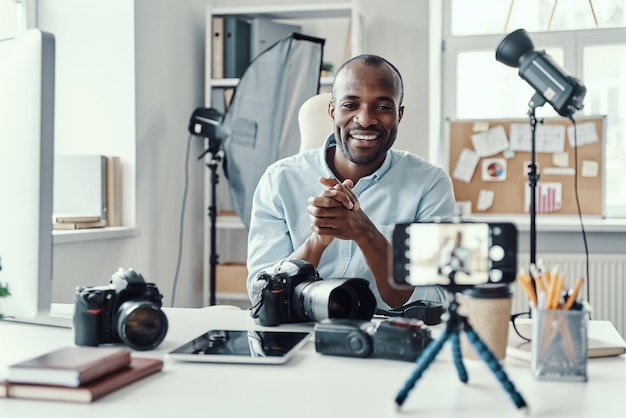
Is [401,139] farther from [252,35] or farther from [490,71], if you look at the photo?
[252,35]

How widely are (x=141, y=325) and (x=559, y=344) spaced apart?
575 mm

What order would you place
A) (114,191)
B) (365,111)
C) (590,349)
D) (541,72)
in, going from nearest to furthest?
(590,349) → (541,72) → (365,111) → (114,191)

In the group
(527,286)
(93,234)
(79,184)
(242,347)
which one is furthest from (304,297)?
(79,184)

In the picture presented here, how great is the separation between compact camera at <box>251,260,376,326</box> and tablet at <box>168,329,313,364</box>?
6 centimetres

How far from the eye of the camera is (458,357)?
80 cm

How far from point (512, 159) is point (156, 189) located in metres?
1.63

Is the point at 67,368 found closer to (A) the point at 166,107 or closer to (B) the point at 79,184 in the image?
(B) the point at 79,184

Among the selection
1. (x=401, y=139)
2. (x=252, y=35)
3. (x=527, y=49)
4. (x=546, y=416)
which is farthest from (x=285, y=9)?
(x=546, y=416)

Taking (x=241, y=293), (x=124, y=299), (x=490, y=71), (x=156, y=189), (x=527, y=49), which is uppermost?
(x=490, y=71)

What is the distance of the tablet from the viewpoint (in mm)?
920

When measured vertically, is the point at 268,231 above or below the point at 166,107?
below

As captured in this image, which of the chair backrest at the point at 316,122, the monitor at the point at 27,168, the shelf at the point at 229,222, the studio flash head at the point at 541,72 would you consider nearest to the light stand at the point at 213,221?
the shelf at the point at 229,222

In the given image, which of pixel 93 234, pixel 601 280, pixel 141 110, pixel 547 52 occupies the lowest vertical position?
pixel 601 280

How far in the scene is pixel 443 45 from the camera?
3.35m
